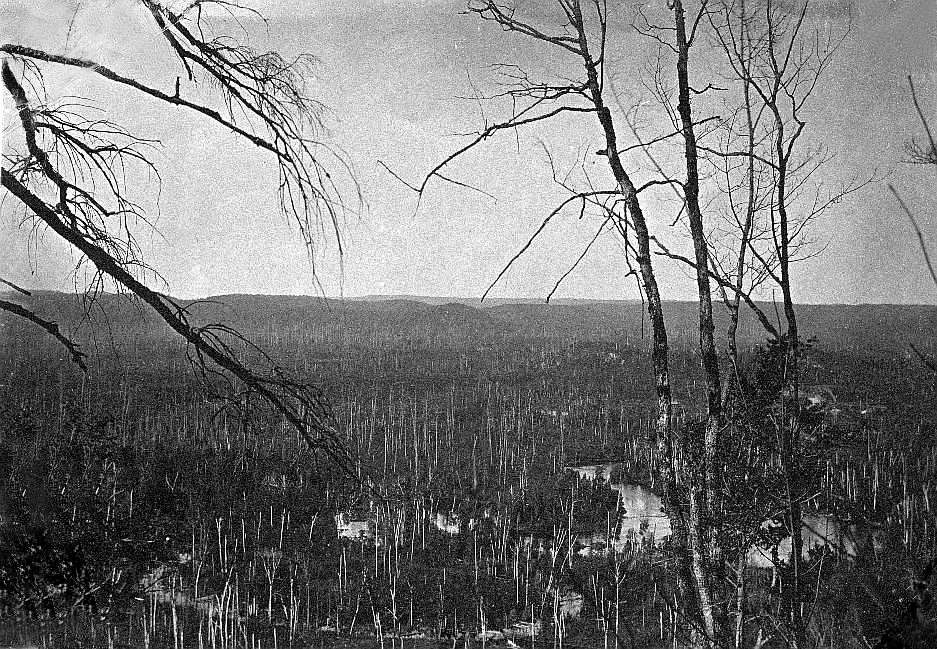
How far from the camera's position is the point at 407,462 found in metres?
2.76

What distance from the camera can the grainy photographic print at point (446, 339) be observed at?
2.24 meters

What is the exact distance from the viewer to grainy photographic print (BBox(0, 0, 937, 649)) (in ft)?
7.36

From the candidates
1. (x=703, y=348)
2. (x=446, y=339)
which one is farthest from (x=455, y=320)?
(x=703, y=348)

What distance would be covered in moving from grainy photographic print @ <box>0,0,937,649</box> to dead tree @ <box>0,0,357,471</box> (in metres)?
0.01

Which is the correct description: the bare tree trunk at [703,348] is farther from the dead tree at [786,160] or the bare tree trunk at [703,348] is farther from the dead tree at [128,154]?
the dead tree at [128,154]

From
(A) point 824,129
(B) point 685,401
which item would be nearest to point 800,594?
(B) point 685,401

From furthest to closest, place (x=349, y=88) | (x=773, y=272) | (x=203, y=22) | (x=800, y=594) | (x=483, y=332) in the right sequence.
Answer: (x=483, y=332), (x=773, y=272), (x=349, y=88), (x=800, y=594), (x=203, y=22)

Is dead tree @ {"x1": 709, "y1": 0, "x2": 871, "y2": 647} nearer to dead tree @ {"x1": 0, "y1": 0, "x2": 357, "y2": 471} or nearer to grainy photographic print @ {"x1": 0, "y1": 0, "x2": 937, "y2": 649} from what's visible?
grainy photographic print @ {"x1": 0, "y1": 0, "x2": 937, "y2": 649}

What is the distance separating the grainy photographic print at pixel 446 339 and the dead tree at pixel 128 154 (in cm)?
1

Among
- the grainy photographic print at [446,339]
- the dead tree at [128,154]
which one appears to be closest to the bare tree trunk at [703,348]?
the grainy photographic print at [446,339]

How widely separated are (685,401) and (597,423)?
0.39m

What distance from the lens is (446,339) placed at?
2.92m

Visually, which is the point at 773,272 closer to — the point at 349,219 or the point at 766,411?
the point at 766,411

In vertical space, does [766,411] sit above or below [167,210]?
below
